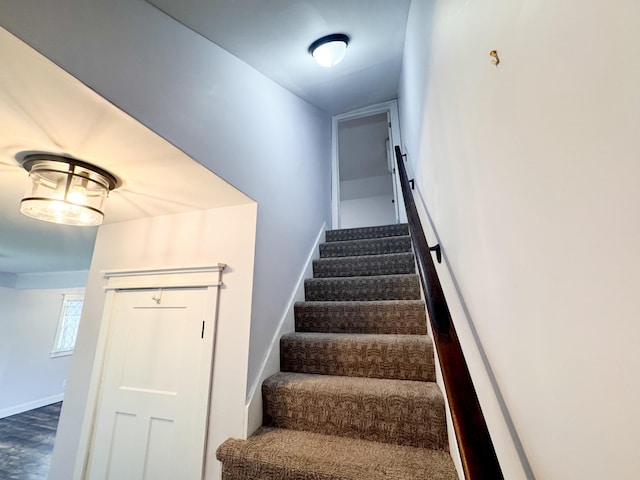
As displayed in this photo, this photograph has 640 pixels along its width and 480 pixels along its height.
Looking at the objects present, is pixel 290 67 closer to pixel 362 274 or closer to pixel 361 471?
pixel 362 274

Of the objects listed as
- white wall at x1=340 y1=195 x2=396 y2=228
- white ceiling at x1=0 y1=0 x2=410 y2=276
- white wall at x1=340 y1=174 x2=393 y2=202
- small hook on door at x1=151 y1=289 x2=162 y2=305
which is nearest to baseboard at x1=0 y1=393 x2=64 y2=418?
white ceiling at x1=0 y1=0 x2=410 y2=276

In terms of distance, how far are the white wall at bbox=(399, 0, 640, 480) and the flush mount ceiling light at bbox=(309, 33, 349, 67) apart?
1334 mm

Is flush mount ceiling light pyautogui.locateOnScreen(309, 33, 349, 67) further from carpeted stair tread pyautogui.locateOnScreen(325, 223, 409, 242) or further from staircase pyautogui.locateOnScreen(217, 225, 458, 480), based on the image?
staircase pyautogui.locateOnScreen(217, 225, 458, 480)

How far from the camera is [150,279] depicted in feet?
5.61

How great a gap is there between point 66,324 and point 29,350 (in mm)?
666

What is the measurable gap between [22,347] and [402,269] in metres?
6.39

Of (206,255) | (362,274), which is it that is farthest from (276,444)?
(362,274)

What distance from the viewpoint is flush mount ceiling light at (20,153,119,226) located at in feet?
3.80

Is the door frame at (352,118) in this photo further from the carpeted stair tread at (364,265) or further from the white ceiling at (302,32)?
the carpeted stair tread at (364,265)

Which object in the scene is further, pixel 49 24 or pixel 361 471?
pixel 361 471

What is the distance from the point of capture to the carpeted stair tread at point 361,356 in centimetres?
150

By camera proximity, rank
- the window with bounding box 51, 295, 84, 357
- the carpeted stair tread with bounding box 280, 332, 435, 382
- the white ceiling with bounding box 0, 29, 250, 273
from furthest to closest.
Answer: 1. the window with bounding box 51, 295, 84, 357
2. the carpeted stair tread with bounding box 280, 332, 435, 382
3. the white ceiling with bounding box 0, 29, 250, 273

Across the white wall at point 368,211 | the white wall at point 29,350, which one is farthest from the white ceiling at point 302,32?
the white wall at point 29,350

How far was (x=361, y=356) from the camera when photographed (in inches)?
62.6
